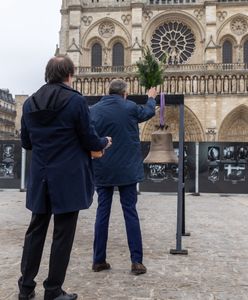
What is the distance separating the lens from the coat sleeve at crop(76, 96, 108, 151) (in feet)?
11.0

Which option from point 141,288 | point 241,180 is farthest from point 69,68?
point 241,180

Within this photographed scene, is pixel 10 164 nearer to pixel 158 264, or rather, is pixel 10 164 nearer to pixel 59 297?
pixel 158 264

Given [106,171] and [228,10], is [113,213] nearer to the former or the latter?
[106,171]

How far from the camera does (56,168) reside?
3295 millimetres

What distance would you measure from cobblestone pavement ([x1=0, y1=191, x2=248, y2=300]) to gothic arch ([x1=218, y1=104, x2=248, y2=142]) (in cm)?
2160

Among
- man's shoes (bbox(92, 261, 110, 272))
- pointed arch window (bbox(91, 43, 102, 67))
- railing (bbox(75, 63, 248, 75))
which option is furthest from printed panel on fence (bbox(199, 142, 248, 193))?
pointed arch window (bbox(91, 43, 102, 67))

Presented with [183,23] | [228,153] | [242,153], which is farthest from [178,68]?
[242,153]

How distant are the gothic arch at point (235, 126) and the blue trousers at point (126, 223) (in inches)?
995

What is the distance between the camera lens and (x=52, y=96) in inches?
131

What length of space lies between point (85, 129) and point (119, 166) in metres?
1.17

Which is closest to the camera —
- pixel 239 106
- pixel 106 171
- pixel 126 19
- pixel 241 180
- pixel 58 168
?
pixel 58 168

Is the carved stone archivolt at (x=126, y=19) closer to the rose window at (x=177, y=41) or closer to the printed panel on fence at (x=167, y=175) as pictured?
the rose window at (x=177, y=41)

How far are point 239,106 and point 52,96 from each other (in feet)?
88.7

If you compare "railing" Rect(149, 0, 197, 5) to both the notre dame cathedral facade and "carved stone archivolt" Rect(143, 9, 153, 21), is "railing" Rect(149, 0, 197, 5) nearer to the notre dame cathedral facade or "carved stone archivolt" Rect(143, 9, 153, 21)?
the notre dame cathedral facade
